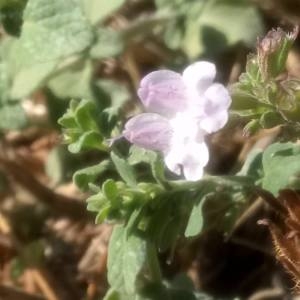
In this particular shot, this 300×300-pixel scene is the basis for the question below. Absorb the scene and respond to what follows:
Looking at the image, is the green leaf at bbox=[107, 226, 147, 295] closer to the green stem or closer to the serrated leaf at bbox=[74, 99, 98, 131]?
the green stem

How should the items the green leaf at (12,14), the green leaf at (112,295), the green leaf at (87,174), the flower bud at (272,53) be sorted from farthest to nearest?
the green leaf at (12,14)
the green leaf at (112,295)
the green leaf at (87,174)
the flower bud at (272,53)

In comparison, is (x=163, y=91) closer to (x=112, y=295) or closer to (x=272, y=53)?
(x=272, y=53)

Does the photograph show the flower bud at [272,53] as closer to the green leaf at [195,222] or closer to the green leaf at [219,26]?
the green leaf at [195,222]

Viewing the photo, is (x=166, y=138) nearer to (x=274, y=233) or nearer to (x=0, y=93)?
(x=274, y=233)

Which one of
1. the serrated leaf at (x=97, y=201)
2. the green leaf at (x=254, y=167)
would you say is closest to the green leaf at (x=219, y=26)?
the green leaf at (x=254, y=167)

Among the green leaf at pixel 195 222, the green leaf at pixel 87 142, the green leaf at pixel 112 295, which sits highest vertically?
the green leaf at pixel 87 142

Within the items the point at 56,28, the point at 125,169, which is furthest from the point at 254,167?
the point at 56,28

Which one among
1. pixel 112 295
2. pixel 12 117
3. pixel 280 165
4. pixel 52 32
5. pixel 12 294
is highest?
pixel 52 32
